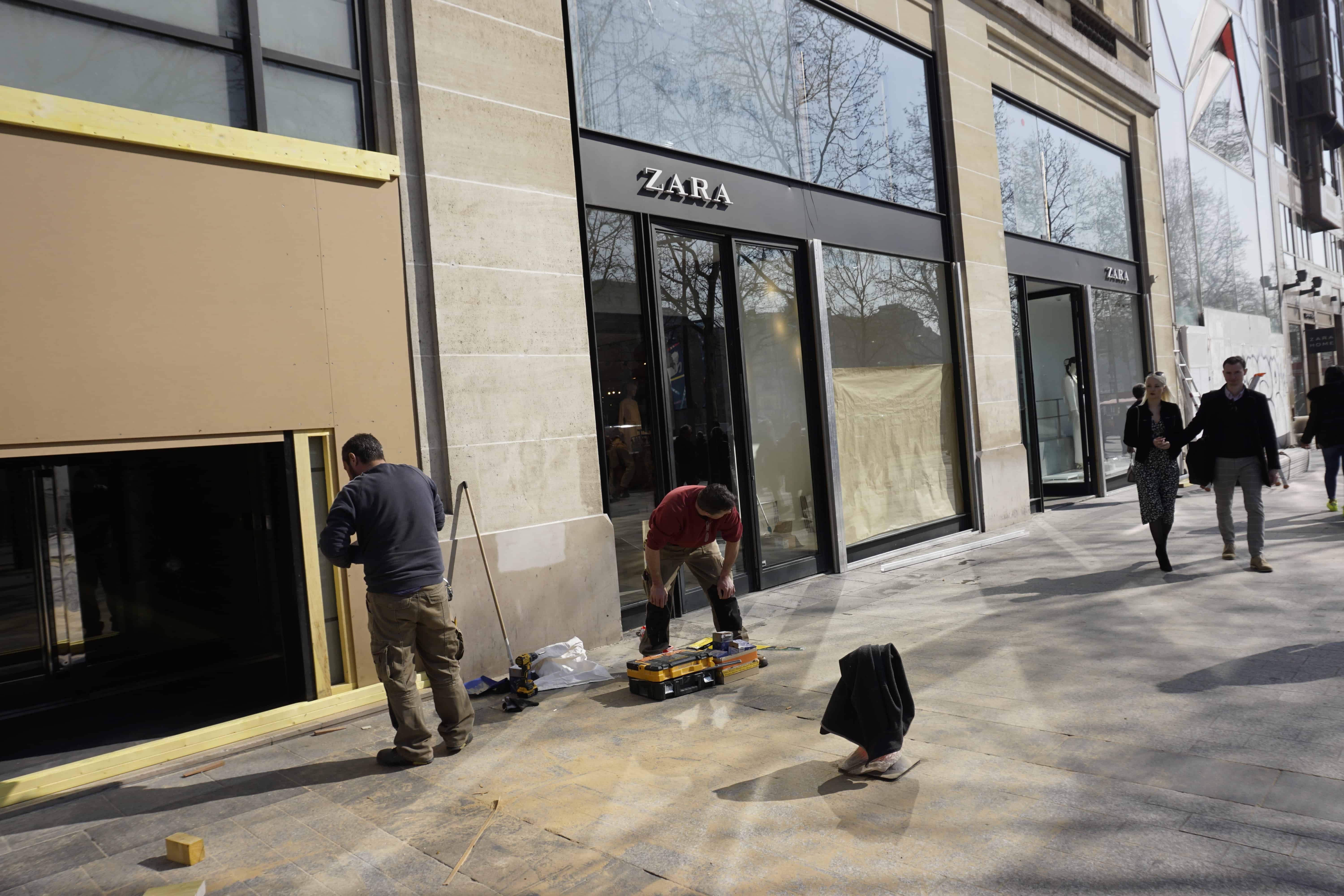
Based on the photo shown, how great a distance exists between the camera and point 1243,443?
25.9 ft

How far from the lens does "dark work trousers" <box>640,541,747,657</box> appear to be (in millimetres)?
6531

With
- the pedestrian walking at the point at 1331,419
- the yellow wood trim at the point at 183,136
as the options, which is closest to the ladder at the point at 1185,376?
the pedestrian walking at the point at 1331,419

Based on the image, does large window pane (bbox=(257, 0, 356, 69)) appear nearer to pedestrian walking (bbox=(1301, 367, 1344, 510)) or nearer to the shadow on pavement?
the shadow on pavement

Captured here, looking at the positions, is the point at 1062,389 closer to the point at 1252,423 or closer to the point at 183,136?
the point at 1252,423

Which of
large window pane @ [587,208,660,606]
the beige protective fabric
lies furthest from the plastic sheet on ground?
the beige protective fabric

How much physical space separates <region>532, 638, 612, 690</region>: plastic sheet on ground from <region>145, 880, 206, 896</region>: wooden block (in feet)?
8.90

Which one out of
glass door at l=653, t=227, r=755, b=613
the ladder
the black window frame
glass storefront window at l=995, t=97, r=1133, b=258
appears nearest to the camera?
the black window frame

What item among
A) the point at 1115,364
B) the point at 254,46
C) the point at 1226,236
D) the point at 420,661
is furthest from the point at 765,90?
the point at 1226,236

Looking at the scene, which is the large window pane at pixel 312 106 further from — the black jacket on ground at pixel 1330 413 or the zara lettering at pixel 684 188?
the black jacket on ground at pixel 1330 413

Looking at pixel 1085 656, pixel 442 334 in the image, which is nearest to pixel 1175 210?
pixel 1085 656

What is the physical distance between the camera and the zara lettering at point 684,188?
819 cm

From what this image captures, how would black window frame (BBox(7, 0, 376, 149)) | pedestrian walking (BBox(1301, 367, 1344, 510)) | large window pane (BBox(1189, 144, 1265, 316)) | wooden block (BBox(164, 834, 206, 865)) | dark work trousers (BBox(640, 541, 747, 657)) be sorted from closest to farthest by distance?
wooden block (BBox(164, 834, 206, 865))
black window frame (BBox(7, 0, 376, 149))
dark work trousers (BBox(640, 541, 747, 657))
pedestrian walking (BBox(1301, 367, 1344, 510))
large window pane (BBox(1189, 144, 1265, 316))

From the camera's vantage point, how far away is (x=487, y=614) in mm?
6562

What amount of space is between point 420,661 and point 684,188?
16.8ft
